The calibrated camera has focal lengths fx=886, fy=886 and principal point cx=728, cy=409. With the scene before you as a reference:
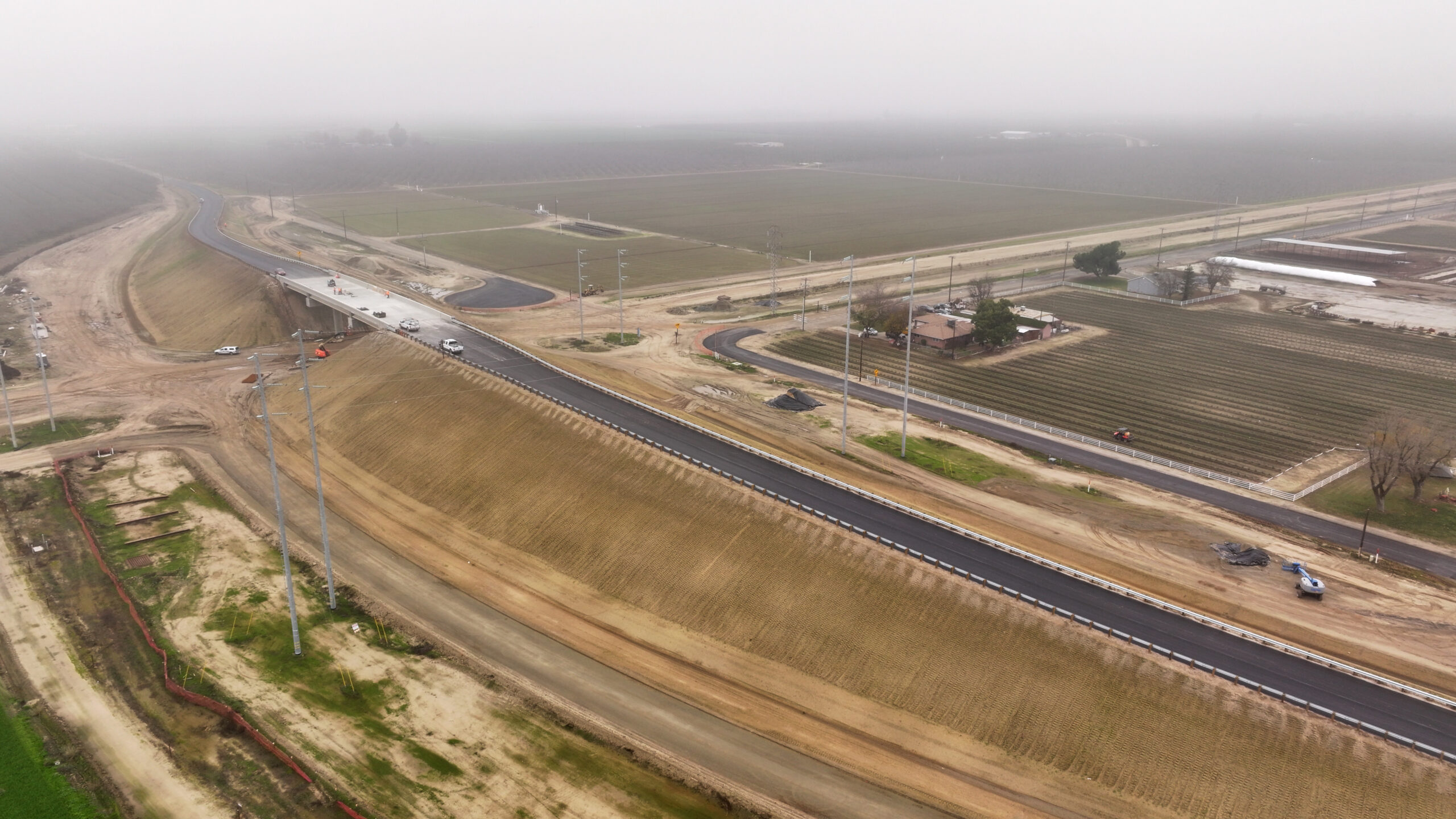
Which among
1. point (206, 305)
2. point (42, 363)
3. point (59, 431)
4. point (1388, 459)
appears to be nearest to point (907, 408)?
point (1388, 459)

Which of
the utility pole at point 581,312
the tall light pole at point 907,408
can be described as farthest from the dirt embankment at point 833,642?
the utility pole at point 581,312

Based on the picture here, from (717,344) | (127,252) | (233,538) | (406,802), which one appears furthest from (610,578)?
(127,252)

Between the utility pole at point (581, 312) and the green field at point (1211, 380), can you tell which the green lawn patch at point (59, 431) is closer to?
the utility pole at point (581, 312)

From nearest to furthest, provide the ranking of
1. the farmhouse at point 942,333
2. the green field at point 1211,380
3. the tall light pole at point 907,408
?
the tall light pole at point 907,408 → the green field at point 1211,380 → the farmhouse at point 942,333

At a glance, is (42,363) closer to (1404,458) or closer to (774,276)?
(774,276)

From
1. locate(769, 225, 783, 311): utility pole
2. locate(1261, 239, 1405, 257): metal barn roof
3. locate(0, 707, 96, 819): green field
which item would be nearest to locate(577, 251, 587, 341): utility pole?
locate(769, 225, 783, 311): utility pole

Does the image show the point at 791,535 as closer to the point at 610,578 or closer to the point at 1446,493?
the point at 610,578

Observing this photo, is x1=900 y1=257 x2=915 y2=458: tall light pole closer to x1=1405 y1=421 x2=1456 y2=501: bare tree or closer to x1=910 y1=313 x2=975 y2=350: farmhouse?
x1=910 y1=313 x2=975 y2=350: farmhouse
